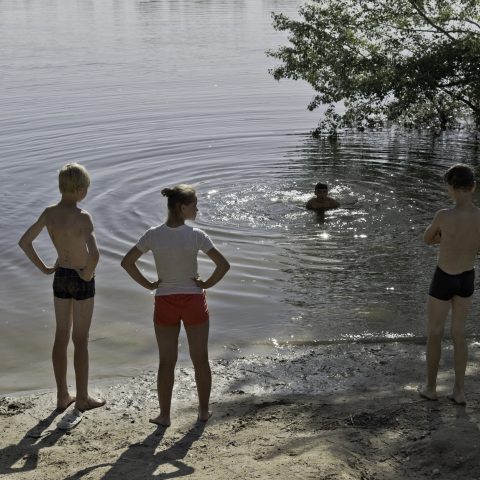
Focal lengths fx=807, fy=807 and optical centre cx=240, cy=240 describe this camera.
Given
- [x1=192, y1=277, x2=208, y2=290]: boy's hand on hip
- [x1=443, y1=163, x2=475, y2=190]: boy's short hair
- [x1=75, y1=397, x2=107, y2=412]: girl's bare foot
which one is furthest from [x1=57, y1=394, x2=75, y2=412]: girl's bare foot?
[x1=443, y1=163, x2=475, y2=190]: boy's short hair

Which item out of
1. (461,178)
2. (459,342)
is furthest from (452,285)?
(461,178)

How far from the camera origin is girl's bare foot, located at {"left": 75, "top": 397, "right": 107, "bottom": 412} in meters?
6.68

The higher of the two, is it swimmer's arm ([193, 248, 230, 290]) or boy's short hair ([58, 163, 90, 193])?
boy's short hair ([58, 163, 90, 193])

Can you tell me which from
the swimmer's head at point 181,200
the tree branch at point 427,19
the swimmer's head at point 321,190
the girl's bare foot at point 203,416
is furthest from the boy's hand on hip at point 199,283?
the tree branch at point 427,19

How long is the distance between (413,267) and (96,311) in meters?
4.50

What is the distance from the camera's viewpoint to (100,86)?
2895 centimetres

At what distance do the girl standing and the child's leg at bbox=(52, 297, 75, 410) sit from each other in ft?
2.32

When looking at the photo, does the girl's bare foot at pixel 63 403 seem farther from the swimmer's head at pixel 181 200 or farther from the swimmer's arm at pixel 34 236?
the swimmer's head at pixel 181 200

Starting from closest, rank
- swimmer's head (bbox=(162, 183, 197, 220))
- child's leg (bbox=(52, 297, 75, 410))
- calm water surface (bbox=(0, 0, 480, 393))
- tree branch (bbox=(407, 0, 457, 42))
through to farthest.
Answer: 1. swimmer's head (bbox=(162, 183, 197, 220))
2. child's leg (bbox=(52, 297, 75, 410))
3. calm water surface (bbox=(0, 0, 480, 393))
4. tree branch (bbox=(407, 0, 457, 42))

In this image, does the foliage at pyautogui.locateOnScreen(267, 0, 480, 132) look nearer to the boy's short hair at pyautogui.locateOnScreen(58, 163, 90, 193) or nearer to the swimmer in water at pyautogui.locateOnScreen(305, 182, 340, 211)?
the swimmer in water at pyautogui.locateOnScreen(305, 182, 340, 211)

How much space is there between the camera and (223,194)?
1564cm

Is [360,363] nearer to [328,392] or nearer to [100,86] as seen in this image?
[328,392]

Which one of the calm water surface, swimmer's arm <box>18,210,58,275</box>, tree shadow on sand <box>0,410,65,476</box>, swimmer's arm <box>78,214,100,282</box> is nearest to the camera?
tree shadow on sand <box>0,410,65,476</box>

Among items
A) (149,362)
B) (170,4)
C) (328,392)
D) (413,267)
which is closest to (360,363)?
(328,392)
